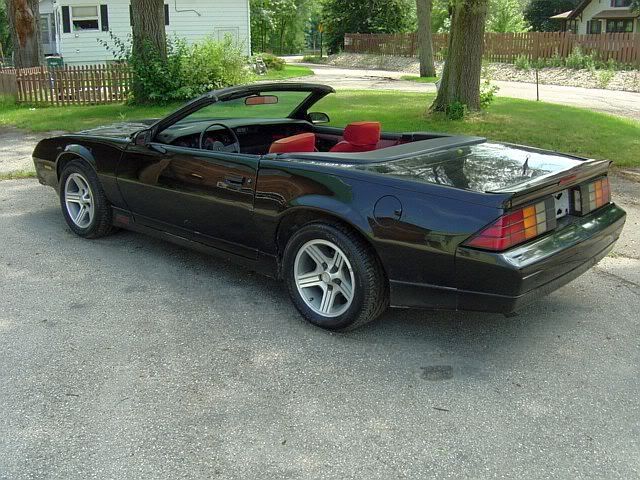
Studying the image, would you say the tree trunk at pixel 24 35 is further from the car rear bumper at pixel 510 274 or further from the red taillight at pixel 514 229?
the red taillight at pixel 514 229

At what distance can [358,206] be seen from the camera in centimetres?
385

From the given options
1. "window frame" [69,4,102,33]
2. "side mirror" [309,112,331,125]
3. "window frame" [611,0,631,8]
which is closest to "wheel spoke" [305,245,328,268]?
"side mirror" [309,112,331,125]

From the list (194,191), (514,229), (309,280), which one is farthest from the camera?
(194,191)

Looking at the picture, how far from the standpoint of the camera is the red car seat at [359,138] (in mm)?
4910

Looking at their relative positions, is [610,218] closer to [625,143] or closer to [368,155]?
[368,155]

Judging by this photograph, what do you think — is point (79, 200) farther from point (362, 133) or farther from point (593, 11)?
point (593, 11)

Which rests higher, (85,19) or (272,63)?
(85,19)

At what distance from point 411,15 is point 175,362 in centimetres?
4505

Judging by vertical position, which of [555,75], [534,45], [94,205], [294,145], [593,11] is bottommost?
[94,205]

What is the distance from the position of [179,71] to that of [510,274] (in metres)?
13.7

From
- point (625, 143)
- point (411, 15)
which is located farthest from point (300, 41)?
point (625, 143)

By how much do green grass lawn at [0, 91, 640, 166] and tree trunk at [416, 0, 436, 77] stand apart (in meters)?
10.5

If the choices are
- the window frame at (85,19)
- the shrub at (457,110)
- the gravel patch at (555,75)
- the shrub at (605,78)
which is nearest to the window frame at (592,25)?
the gravel patch at (555,75)

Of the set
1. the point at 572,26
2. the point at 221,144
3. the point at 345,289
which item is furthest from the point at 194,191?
the point at 572,26
